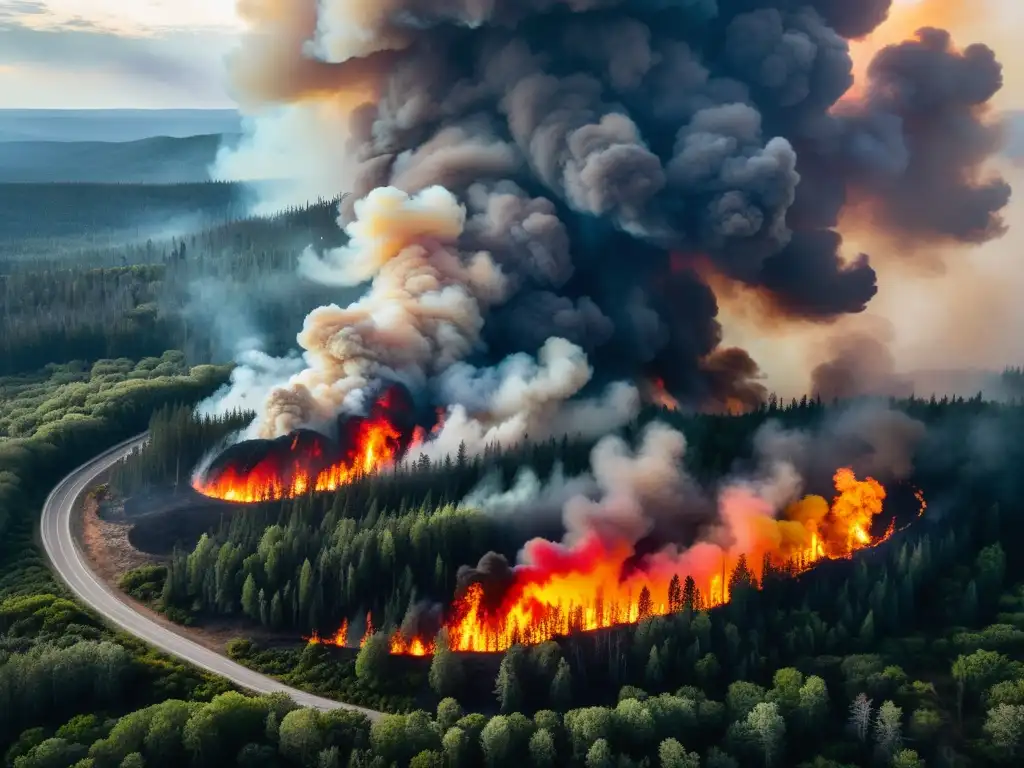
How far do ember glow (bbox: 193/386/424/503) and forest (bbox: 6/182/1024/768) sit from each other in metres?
4.71

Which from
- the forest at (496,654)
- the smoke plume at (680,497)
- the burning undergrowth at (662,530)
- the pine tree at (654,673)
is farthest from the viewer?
the smoke plume at (680,497)

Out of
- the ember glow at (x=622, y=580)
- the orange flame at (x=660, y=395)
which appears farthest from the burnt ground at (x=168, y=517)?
the orange flame at (x=660, y=395)

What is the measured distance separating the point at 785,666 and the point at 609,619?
15351mm

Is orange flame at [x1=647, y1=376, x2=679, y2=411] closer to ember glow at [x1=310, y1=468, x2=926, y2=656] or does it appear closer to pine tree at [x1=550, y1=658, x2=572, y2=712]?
ember glow at [x1=310, y1=468, x2=926, y2=656]

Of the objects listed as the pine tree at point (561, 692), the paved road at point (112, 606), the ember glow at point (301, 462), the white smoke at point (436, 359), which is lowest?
the pine tree at point (561, 692)

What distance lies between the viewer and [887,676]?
82.4 metres

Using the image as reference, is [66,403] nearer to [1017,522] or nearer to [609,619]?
[609,619]

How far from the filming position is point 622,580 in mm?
95062

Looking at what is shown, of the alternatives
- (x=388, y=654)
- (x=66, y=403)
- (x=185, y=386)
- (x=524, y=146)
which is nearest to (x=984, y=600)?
(x=388, y=654)

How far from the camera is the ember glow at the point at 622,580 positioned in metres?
87.3

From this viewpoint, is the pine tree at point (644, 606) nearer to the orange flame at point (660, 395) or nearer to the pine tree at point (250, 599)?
the pine tree at point (250, 599)

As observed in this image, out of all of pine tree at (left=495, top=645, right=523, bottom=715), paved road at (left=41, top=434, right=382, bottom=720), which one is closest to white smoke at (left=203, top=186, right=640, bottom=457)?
paved road at (left=41, top=434, right=382, bottom=720)

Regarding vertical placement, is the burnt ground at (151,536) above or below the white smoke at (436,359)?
below

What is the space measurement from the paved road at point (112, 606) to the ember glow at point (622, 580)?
10.3m
